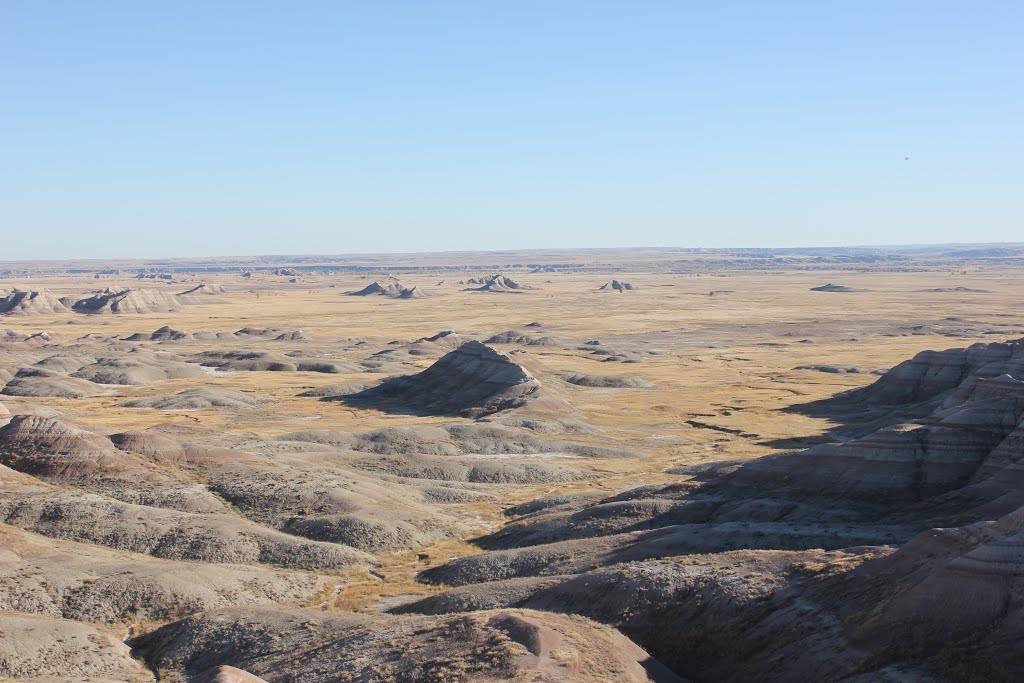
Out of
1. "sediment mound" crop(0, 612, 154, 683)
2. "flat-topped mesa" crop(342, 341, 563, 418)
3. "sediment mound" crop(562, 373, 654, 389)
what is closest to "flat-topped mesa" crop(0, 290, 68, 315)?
"flat-topped mesa" crop(342, 341, 563, 418)

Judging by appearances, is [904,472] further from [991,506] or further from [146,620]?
[146,620]

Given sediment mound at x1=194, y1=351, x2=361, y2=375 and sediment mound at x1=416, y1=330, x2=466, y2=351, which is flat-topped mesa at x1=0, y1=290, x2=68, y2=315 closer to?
sediment mound at x1=194, y1=351, x2=361, y2=375

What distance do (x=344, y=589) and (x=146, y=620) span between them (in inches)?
256

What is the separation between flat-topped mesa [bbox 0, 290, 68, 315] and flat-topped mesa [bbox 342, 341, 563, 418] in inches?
4119

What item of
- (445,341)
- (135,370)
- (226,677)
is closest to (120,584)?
(226,677)

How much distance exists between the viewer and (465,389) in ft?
253

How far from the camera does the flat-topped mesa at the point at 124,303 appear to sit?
553 feet

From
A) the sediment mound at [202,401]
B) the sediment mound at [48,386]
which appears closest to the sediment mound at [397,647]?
the sediment mound at [202,401]

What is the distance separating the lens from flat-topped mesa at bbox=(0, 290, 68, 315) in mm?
163125

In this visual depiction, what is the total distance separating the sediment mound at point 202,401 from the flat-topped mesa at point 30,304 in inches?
3860

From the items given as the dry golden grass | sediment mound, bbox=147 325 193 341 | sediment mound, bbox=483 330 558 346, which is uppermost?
sediment mound, bbox=147 325 193 341

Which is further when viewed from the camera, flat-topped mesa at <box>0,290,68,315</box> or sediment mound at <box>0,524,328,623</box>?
flat-topped mesa at <box>0,290,68,315</box>

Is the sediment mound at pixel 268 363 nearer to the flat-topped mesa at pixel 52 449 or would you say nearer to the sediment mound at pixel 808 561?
the flat-topped mesa at pixel 52 449

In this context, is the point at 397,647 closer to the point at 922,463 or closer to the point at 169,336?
the point at 922,463
